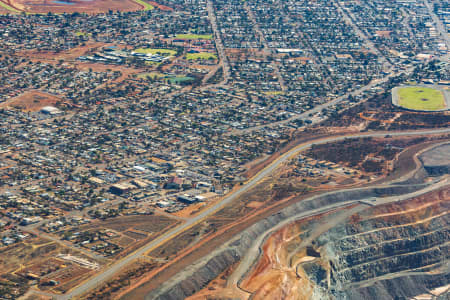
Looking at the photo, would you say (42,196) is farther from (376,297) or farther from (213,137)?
(376,297)

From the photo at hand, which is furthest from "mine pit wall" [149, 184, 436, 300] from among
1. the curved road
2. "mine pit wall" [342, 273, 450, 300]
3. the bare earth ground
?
"mine pit wall" [342, 273, 450, 300]

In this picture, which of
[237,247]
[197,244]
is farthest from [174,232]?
[237,247]

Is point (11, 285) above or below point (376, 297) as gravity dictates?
above

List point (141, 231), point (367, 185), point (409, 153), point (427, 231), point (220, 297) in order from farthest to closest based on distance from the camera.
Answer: point (409, 153), point (367, 185), point (427, 231), point (141, 231), point (220, 297)

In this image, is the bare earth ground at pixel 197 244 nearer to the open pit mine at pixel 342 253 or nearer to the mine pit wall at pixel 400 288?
the open pit mine at pixel 342 253

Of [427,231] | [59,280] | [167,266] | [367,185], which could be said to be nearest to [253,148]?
[367,185]

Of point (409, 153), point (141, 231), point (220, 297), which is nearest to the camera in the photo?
point (220, 297)

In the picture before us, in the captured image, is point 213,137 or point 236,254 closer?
point 236,254

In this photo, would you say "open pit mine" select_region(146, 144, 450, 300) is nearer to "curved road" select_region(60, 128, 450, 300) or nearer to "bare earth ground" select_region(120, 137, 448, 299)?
"bare earth ground" select_region(120, 137, 448, 299)

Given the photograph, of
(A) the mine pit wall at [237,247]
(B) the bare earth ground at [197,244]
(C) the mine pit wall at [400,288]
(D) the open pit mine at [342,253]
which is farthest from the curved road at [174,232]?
(C) the mine pit wall at [400,288]
